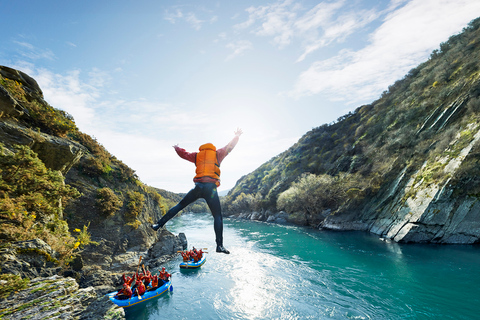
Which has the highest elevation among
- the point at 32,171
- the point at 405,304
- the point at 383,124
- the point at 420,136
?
the point at 383,124

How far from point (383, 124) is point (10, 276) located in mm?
66793

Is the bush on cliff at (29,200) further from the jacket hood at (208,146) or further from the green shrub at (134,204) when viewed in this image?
the jacket hood at (208,146)

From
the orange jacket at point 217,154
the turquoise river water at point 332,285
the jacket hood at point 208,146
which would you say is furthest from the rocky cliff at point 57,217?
the jacket hood at point 208,146

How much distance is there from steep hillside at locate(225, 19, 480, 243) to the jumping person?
3255 centimetres

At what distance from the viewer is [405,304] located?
15086 millimetres

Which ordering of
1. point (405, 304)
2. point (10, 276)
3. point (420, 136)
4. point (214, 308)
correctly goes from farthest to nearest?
1. point (420, 136)
2. point (214, 308)
3. point (405, 304)
4. point (10, 276)

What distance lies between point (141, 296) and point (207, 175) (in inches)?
692

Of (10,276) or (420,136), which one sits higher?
(420,136)

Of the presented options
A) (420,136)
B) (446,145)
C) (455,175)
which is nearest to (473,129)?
(446,145)

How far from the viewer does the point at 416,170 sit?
31.9m

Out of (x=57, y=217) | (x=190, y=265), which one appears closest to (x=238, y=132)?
(x=57, y=217)

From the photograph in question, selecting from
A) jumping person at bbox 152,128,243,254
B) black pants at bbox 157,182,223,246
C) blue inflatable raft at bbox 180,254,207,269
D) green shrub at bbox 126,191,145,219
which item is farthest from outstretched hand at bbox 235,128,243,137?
blue inflatable raft at bbox 180,254,207,269

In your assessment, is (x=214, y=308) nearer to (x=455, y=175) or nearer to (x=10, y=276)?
(x=10, y=276)

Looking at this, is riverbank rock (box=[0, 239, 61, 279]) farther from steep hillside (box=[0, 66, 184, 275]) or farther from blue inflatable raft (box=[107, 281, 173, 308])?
blue inflatable raft (box=[107, 281, 173, 308])
